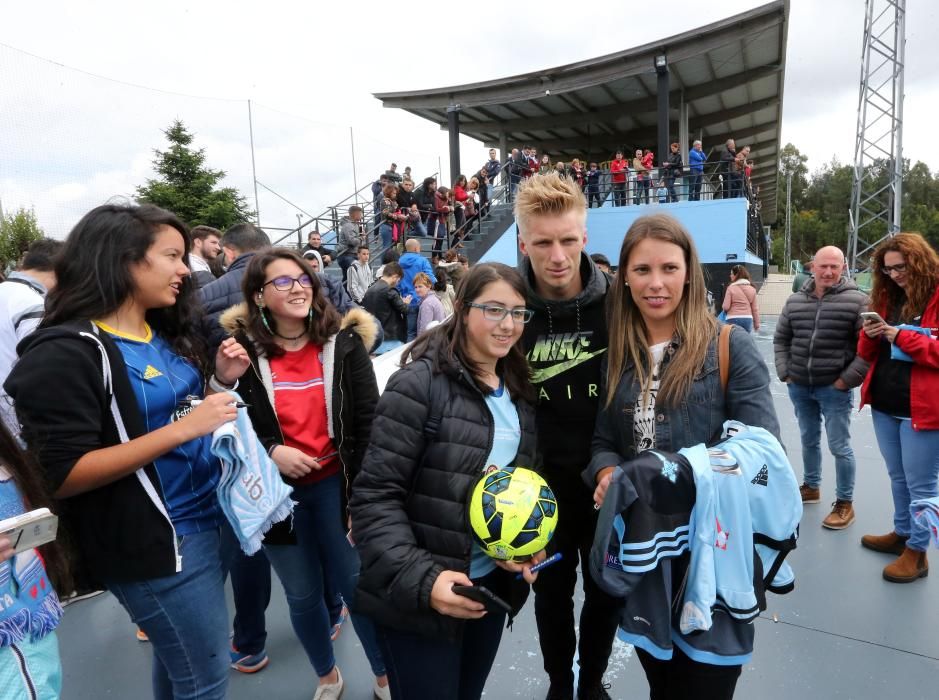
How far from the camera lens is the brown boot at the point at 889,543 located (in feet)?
10.4

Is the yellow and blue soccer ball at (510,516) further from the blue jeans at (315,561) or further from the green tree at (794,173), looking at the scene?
the green tree at (794,173)

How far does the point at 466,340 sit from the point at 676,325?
65 cm

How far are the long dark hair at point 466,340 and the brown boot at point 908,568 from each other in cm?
269

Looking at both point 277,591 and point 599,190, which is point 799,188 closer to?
point 599,190

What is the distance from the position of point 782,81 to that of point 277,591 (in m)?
20.3

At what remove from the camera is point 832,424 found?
3.62 meters

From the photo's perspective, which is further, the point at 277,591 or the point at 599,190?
the point at 599,190

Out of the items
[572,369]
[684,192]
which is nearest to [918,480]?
[572,369]

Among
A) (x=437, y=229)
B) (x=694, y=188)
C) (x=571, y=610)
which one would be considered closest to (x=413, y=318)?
(x=571, y=610)

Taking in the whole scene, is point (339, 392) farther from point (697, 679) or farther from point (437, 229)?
point (437, 229)

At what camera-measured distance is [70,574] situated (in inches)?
52.1

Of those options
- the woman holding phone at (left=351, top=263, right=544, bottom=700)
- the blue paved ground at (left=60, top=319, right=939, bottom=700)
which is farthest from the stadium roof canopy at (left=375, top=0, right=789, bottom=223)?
the woman holding phone at (left=351, top=263, right=544, bottom=700)

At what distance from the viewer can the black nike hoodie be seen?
182 cm

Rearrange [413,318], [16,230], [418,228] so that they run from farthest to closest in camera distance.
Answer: [418,228] → [16,230] → [413,318]
